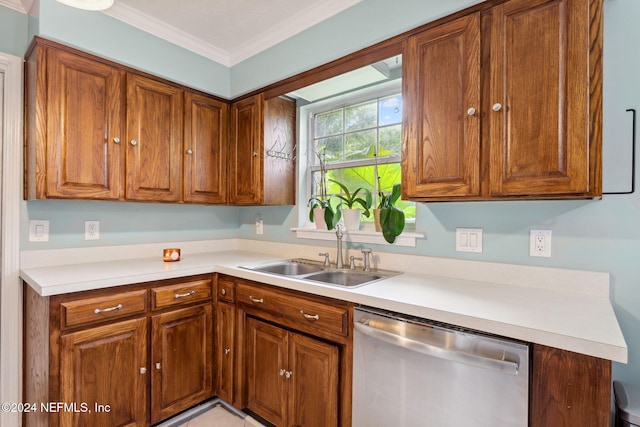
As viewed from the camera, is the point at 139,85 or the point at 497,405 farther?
the point at 139,85

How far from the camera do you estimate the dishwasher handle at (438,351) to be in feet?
3.36

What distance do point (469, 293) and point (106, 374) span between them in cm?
182

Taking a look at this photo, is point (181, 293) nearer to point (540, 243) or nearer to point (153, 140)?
point (153, 140)

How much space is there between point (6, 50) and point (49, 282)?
1.44m

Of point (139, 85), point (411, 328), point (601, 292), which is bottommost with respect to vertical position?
point (411, 328)

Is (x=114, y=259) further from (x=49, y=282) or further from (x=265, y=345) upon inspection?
(x=265, y=345)

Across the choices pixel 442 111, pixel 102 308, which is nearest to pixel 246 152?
pixel 102 308

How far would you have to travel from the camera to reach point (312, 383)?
5.17 ft

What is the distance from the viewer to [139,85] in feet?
6.95

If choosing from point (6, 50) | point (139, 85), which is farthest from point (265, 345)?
point (6, 50)

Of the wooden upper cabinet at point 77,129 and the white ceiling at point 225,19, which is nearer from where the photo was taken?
the wooden upper cabinet at point 77,129

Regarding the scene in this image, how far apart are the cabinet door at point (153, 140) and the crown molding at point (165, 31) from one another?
32 cm

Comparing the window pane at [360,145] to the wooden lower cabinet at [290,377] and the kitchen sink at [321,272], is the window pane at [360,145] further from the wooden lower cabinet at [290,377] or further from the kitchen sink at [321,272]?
the wooden lower cabinet at [290,377]

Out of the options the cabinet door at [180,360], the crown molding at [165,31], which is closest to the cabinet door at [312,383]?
the cabinet door at [180,360]
